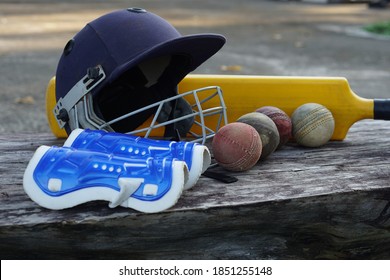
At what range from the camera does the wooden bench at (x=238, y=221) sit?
5.54 feet

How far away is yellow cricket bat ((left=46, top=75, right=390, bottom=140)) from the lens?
8.14 feet

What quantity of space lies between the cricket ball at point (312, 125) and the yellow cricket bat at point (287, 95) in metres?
0.13

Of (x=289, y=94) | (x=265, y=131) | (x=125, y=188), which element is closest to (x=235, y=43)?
(x=289, y=94)

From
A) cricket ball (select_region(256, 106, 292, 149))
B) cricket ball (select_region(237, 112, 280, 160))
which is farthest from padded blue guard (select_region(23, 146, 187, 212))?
cricket ball (select_region(256, 106, 292, 149))

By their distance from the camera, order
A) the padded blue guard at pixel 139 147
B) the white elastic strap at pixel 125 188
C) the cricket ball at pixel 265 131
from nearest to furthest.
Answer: the white elastic strap at pixel 125 188 → the padded blue guard at pixel 139 147 → the cricket ball at pixel 265 131

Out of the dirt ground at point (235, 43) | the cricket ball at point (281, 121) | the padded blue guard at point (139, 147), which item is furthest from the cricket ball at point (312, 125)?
the dirt ground at point (235, 43)

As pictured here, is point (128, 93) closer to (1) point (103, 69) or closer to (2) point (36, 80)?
(1) point (103, 69)

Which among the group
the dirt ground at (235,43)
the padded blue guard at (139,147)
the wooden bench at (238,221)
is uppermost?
the padded blue guard at (139,147)

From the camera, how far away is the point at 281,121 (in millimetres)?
2283

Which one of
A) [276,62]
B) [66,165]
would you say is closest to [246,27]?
[276,62]

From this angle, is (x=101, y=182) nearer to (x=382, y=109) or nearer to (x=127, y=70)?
(x=127, y=70)

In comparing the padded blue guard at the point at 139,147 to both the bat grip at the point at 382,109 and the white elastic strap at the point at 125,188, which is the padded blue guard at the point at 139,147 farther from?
the bat grip at the point at 382,109

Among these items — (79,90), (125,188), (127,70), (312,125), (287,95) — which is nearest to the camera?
(125,188)

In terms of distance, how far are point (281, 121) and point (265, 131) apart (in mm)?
176
